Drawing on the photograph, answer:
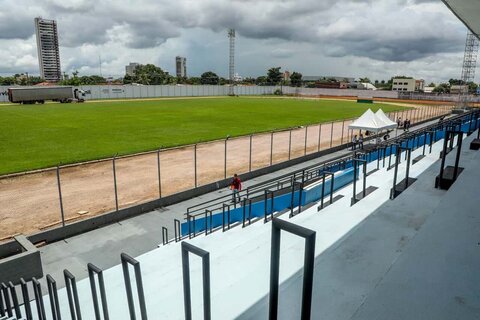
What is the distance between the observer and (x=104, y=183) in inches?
712

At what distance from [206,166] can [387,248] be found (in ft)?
58.4

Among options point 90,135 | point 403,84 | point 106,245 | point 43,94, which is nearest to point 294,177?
point 106,245

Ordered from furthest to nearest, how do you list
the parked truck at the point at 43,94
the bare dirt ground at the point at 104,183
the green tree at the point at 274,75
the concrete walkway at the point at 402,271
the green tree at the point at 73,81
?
the green tree at the point at 274,75, the green tree at the point at 73,81, the parked truck at the point at 43,94, the bare dirt ground at the point at 104,183, the concrete walkway at the point at 402,271

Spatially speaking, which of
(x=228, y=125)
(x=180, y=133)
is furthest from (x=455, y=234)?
(x=228, y=125)

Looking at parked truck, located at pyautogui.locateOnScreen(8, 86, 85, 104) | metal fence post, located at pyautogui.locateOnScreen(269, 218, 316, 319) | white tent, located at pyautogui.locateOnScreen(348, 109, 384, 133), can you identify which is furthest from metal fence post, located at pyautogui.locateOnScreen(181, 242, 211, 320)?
parked truck, located at pyautogui.locateOnScreen(8, 86, 85, 104)

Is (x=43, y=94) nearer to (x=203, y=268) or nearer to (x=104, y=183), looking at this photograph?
(x=104, y=183)

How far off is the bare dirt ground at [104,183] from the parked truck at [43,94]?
59746mm

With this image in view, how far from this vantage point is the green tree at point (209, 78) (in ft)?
559

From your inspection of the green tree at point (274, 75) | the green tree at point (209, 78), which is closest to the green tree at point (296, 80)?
the green tree at point (274, 75)

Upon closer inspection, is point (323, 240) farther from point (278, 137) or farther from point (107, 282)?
point (278, 137)

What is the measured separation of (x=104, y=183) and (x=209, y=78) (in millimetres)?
159153

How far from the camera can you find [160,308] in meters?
4.71

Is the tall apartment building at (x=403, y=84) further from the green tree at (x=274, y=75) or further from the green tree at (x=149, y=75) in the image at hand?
the green tree at (x=149, y=75)

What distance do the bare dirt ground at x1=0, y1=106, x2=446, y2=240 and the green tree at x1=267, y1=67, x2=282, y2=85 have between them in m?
140
